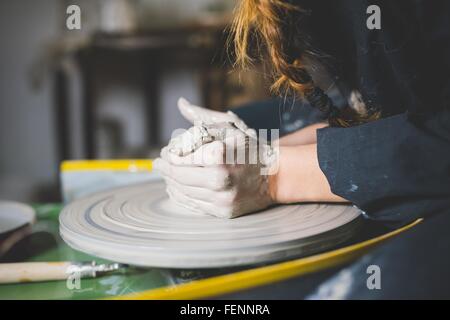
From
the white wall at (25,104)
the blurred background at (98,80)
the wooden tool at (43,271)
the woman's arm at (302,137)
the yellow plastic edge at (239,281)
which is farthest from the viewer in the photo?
the white wall at (25,104)

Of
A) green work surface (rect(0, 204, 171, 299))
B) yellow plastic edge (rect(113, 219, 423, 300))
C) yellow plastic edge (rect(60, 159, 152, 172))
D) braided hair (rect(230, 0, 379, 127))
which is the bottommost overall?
green work surface (rect(0, 204, 171, 299))

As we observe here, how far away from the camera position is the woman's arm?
3.22ft

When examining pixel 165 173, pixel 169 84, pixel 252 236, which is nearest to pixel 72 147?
pixel 169 84

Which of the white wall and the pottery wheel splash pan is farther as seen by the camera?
the white wall

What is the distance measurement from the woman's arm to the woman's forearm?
8.6 inches

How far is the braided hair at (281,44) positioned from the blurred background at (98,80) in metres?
1.58

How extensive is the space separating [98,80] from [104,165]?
6.35 feet

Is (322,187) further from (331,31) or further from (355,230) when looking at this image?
(331,31)

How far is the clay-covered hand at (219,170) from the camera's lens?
70cm

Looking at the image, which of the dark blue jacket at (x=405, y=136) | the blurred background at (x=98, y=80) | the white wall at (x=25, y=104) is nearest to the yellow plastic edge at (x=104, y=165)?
the dark blue jacket at (x=405, y=136)

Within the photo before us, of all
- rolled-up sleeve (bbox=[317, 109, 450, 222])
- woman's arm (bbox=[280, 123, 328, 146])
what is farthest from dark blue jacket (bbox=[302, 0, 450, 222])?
woman's arm (bbox=[280, 123, 328, 146])

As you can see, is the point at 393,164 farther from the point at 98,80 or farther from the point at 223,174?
the point at 98,80

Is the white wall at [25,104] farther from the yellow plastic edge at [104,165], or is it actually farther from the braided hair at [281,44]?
the braided hair at [281,44]

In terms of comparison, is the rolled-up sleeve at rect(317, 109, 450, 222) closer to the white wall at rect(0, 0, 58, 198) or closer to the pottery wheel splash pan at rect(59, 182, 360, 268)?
the pottery wheel splash pan at rect(59, 182, 360, 268)
